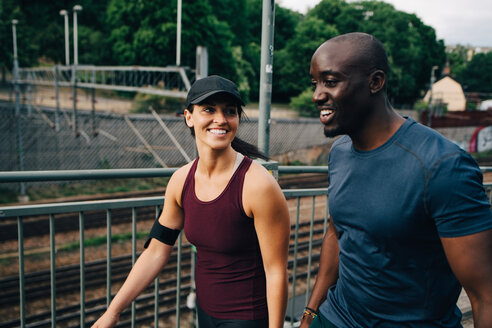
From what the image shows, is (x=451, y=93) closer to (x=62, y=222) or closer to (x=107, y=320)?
(x=62, y=222)

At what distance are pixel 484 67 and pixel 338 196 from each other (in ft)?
300

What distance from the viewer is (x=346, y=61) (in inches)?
68.3

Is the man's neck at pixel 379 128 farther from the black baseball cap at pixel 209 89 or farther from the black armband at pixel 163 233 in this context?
the black armband at pixel 163 233

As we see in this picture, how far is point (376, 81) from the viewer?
1743 millimetres

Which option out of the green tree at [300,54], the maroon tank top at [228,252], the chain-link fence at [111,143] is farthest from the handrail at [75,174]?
the green tree at [300,54]

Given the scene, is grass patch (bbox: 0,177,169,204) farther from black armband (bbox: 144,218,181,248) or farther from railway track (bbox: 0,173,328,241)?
black armband (bbox: 144,218,181,248)

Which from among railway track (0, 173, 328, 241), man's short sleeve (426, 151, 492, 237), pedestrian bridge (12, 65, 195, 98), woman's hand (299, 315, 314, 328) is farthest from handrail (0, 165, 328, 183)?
railway track (0, 173, 328, 241)

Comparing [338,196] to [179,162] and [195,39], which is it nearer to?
[179,162]

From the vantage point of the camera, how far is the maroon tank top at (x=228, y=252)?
207cm

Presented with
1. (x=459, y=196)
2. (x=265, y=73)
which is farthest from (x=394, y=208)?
(x=265, y=73)

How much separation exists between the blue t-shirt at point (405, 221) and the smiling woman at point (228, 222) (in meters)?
0.32

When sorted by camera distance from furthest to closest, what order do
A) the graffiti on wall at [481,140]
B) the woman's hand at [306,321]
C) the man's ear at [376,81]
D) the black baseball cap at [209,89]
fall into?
the graffiti on wall at [481,140] → the woman's hand at [306,321] → the black baseball cap at [209,89] → the man's ear at [376,81]

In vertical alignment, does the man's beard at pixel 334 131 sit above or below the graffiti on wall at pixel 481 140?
above

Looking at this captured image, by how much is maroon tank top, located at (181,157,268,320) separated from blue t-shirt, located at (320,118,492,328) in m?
0.44
